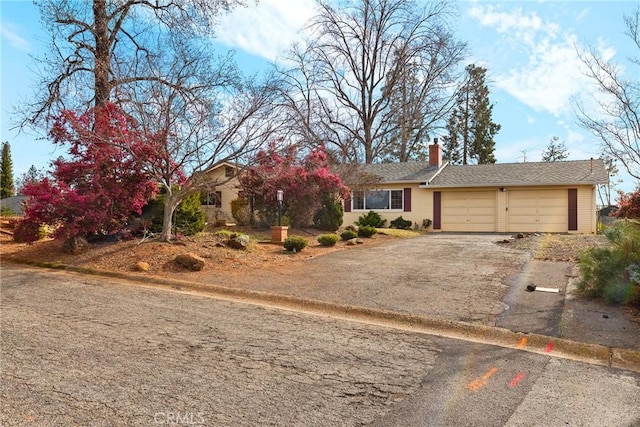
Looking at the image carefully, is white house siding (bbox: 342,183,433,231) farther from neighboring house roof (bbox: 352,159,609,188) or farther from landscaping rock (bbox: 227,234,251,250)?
landscaping rock (bbox: 227,234,251,250)

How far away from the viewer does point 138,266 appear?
9188mm

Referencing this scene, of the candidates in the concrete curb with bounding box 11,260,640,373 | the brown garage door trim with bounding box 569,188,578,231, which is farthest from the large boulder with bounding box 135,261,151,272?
the brown garage door trim with bounding box 569,188,578,231

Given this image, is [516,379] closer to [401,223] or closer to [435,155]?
[401,223]

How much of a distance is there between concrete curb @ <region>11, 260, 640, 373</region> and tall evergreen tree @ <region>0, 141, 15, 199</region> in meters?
39.8

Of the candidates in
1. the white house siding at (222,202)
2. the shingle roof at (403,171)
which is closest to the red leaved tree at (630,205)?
the shingle roof at (403,171)

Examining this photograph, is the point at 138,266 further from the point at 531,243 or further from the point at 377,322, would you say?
the point at 531,243

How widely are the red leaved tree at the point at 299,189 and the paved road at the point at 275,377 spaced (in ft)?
35.6

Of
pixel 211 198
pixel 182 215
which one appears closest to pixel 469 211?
pixel 211 198

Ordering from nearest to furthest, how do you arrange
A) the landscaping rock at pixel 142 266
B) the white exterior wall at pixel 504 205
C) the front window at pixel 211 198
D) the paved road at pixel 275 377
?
1. the paved road at pixel 275 377
2. the landscaping rock at pixel 142 266
3. the front window at pixel 211 198
4. the white exterior wall at pixel 504 205

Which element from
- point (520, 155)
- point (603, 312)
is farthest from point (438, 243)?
point (520, 155)

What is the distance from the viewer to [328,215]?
17.6 m

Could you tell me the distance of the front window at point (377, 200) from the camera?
22234 millimetres

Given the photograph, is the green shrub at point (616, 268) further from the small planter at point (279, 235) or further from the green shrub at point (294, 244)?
the small planter at point (279, 235)

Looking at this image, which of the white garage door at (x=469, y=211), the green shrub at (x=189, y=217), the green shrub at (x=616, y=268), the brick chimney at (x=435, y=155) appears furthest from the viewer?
the brick chimney at (x=435, y=155)
